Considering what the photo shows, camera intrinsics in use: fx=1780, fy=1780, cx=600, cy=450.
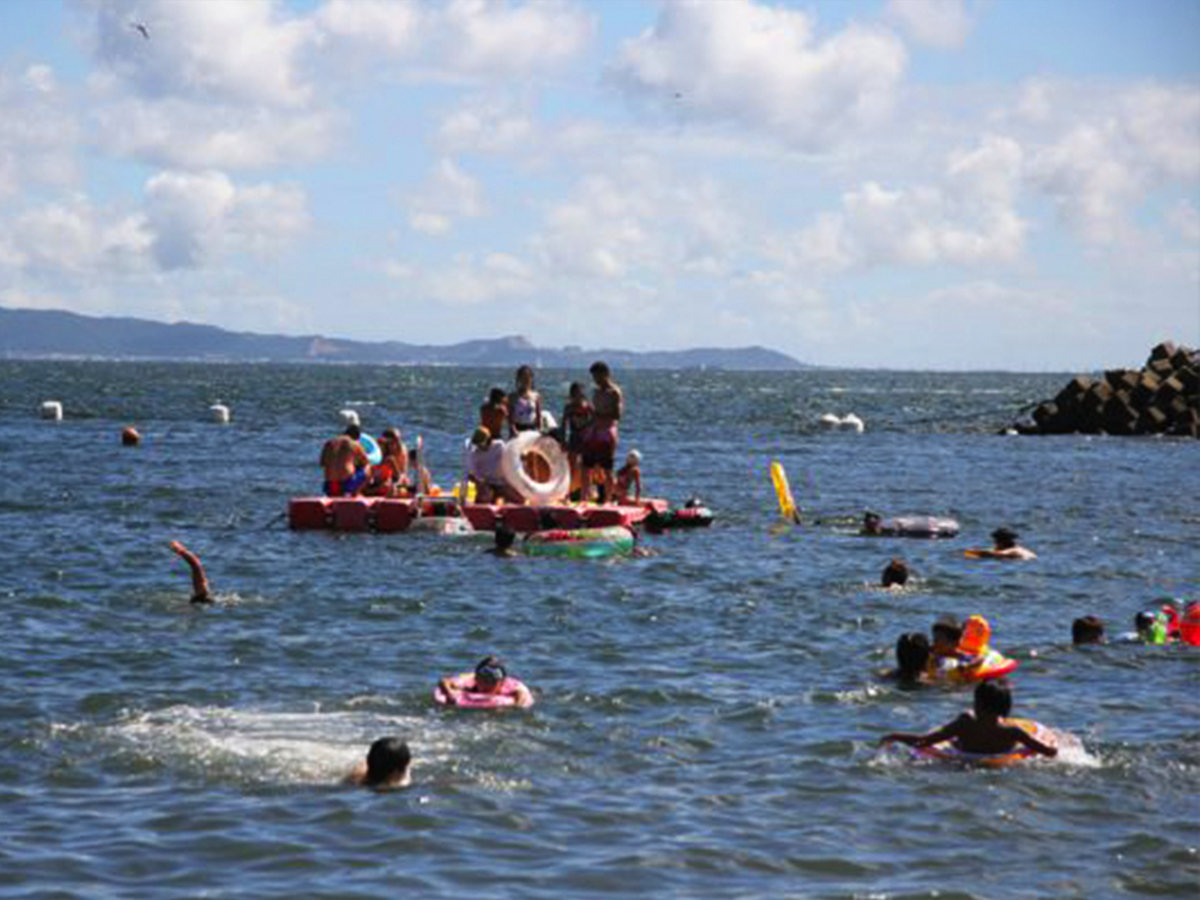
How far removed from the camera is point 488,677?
1493 centimetres

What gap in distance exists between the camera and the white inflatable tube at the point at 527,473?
27500mm

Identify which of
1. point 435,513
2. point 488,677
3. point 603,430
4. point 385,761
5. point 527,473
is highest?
point 603,430

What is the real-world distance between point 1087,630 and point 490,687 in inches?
278

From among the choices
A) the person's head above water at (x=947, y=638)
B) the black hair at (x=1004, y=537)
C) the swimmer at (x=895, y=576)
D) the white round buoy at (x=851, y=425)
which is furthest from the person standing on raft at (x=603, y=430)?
the white round buoy at (x=851, y=425)

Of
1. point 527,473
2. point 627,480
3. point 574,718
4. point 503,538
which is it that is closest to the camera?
point 574,718

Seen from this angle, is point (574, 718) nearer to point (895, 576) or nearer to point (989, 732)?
point (989, 732)

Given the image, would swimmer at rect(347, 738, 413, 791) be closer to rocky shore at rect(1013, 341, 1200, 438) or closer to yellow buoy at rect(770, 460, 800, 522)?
yellow buoy at rect(770, 460, 800, 522)

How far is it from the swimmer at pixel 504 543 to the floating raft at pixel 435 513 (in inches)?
61.6

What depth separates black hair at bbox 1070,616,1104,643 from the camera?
61.1 ft

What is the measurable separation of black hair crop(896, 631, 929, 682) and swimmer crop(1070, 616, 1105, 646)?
2975 mm

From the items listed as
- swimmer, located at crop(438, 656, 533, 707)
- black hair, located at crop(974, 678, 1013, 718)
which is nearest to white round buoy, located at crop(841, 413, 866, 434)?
swimmer, located at crop(438, 656, 533, 707)

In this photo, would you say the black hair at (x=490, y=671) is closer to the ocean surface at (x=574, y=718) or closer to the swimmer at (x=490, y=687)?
the swimmer at (x=490, y=687)

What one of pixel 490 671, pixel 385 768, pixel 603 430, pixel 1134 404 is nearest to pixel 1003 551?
pixel 603 430

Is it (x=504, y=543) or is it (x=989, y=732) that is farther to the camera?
(x=504, y=543)
